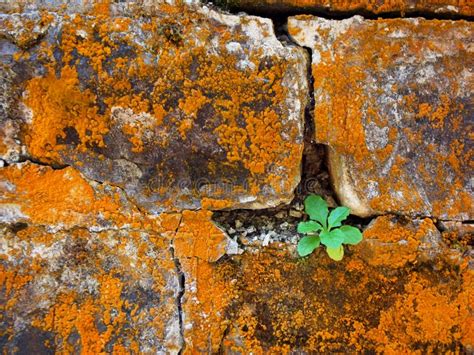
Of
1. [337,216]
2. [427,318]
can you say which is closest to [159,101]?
[337,216]

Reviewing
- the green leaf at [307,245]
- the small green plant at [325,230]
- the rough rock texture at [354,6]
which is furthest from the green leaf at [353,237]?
the rough rock texture at [354,6]

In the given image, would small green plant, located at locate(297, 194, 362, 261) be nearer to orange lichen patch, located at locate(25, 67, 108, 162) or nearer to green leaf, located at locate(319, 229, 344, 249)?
green leaf, located at locate(319, 229, 344, 249)

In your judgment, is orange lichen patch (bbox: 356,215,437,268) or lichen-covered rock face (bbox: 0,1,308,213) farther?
orange lichen patch (bbox: 356,215,437,268)

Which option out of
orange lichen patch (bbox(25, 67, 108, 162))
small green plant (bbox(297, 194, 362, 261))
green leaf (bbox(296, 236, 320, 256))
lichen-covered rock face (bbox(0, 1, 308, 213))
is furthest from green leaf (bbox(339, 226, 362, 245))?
orange lichen patch (bbox(25, 67, 108, 162))

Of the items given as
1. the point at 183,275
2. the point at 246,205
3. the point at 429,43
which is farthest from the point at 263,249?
the point at 429,43

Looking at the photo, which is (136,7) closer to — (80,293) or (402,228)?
(80,293)

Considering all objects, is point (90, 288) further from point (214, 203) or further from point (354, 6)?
point (354, 6)
